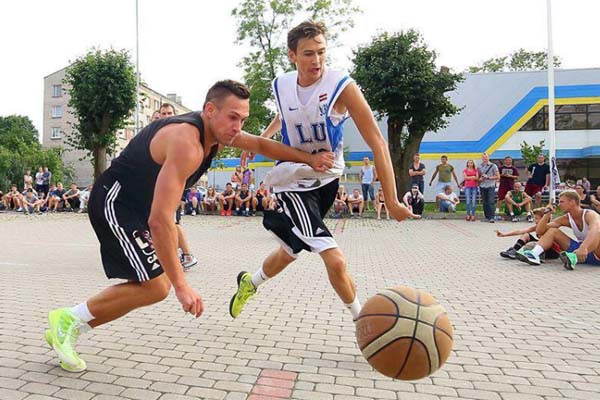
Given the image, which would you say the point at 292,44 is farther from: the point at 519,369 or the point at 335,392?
the point at 519,369

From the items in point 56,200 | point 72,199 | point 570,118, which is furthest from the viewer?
point 570,118

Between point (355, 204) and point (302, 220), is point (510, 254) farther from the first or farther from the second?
point (355, 204)

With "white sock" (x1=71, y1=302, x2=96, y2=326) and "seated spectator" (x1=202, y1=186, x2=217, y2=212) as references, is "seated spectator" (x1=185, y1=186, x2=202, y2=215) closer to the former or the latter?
"seated spectator" (x1=202, y1=186, x2=217, y2=212)

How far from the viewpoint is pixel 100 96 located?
958 inches

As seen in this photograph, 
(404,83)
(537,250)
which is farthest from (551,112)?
(537,250)

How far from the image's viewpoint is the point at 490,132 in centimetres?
3147

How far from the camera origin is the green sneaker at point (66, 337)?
3111mm

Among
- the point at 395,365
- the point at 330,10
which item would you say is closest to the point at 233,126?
the point at 395,365

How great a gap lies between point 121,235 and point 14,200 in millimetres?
23706

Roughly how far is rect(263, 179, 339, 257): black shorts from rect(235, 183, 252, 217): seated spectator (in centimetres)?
1474

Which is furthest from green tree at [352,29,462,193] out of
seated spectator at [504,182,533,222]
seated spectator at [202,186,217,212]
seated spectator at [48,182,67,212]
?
seated spectator at [48,182,67,212]

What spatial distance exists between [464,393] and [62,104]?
7163 cm

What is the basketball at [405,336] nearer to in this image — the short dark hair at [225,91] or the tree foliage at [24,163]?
the short dark hair at [225,91]

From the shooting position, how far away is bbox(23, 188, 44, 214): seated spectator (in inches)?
839
